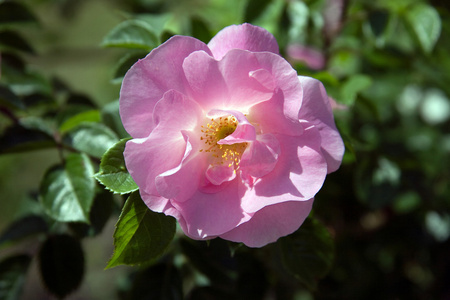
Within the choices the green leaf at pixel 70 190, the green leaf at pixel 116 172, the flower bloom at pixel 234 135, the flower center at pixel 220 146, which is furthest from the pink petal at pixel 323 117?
the green leaf at pixel 70 190

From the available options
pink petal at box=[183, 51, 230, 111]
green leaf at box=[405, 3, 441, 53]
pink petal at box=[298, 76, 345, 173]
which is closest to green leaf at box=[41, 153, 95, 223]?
pink petal at box=[183, 51, 230, 111]

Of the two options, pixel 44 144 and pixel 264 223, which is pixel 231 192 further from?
pixel 44 144

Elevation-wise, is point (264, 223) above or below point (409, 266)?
above

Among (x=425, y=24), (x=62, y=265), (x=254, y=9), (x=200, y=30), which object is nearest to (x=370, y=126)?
(x=425, y=24)

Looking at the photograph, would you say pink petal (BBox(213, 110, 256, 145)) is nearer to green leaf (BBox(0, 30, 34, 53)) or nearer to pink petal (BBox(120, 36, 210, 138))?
pink petal (BBox(120, 36, 210, 138))

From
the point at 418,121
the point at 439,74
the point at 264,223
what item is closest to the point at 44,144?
the point at 264,223

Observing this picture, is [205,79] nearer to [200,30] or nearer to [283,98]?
[283,98]

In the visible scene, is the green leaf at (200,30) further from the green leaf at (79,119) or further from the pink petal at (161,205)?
the pink petal at (161,205)
